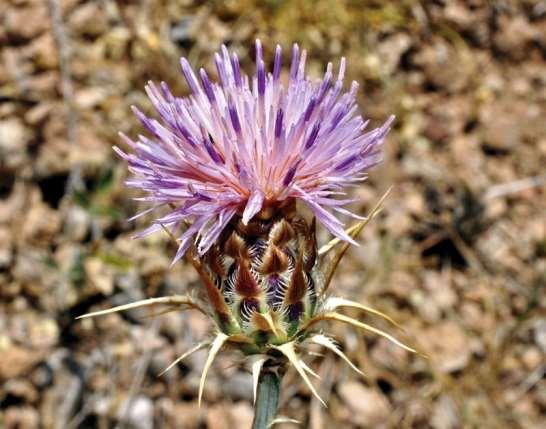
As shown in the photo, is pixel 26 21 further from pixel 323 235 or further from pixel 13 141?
pixel 323 235

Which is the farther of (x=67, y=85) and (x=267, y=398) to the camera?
(x=67, y=85)

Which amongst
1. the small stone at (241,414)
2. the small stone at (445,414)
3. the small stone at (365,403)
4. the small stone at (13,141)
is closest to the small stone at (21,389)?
the small stone at (241,414)

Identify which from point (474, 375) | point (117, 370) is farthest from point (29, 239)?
point (474, 375)

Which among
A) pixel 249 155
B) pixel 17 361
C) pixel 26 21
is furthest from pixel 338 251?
pixel 26 21

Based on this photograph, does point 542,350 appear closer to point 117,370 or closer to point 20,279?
point 117,370

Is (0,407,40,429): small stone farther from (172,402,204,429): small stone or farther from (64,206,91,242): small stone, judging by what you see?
(64,206,91,242): small stone

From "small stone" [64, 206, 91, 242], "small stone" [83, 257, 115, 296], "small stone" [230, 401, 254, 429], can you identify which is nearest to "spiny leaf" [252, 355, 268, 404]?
"small stone" [230, 401, 254, 429]
